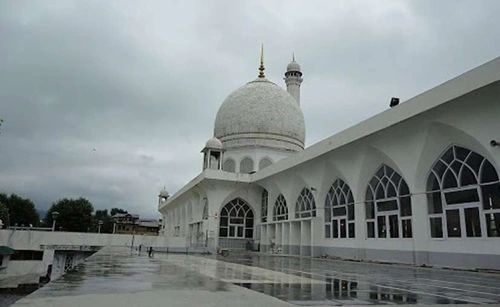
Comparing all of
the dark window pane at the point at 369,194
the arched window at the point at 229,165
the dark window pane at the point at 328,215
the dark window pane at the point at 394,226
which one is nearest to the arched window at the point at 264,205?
the arched window at the point at 229,165

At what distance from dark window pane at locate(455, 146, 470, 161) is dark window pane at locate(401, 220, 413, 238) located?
344 centimetres

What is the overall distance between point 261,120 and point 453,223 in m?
20.6

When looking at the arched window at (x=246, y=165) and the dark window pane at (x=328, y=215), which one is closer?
the dark window pane at (x=328, y=215)

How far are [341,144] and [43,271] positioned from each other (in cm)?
2493

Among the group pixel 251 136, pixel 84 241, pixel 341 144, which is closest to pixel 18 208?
pixel 84 241

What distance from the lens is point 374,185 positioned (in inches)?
714

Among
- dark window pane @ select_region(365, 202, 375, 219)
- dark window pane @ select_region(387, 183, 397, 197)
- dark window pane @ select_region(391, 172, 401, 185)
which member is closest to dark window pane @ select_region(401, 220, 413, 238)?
dark window pane @ select_region(387, 183, 397, 197)

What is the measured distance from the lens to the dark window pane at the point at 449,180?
547 inches

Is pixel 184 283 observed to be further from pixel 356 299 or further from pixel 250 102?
pixel 250 102

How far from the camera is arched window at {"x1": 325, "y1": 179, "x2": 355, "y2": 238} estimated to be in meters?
19.7

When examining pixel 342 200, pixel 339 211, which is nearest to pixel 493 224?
pixel 342 200

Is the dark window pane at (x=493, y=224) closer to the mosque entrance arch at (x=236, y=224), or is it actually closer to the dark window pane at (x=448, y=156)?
the dark window pane at (x=448, y=156)

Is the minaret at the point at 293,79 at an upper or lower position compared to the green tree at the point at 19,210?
upper

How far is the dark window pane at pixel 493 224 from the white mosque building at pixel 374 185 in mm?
31
